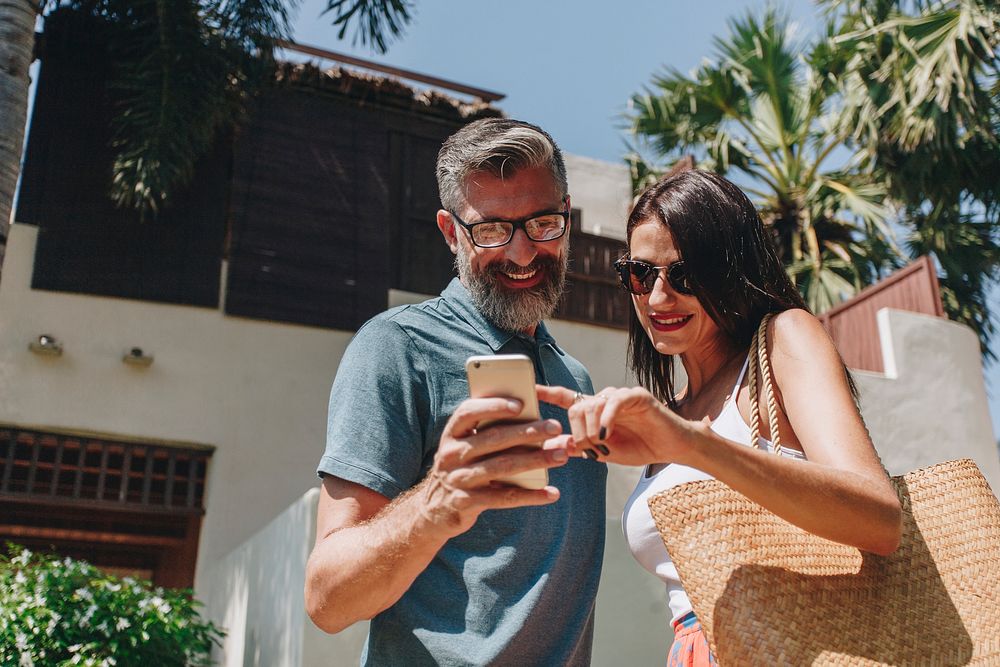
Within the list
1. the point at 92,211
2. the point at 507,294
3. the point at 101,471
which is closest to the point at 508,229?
the point at 507,294

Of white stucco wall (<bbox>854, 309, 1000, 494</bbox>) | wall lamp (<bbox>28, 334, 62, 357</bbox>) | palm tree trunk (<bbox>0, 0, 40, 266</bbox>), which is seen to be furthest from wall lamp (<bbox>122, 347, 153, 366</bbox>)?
white stucco wall (<bbox>854, 309, 1000, 494</bbox>)

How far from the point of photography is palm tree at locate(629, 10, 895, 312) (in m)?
12.8

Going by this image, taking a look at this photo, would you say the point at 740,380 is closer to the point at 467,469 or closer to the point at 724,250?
the point at 724,250

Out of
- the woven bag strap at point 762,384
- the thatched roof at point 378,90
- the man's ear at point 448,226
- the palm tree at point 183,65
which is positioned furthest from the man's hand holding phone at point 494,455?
the thatched roof at point 378,90

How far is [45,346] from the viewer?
8.62 m

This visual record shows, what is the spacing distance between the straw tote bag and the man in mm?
261

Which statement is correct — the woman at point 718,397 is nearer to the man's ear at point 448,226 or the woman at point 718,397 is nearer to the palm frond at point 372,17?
the man's ear at point 448,226

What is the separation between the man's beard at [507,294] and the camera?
2.17m

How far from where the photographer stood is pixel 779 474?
1.42m

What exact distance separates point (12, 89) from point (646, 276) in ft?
13.2

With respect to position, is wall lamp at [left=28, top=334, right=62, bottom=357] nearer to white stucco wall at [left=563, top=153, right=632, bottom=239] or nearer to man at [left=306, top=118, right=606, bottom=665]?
white stucco wall at [left=563, top=153, right=632, bottom=239]

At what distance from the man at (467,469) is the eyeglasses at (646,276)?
16 centimetres

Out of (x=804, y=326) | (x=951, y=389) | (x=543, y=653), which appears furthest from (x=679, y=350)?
(x=951, y=389)

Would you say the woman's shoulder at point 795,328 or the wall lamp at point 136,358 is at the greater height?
the wall lamp at point 136,358
